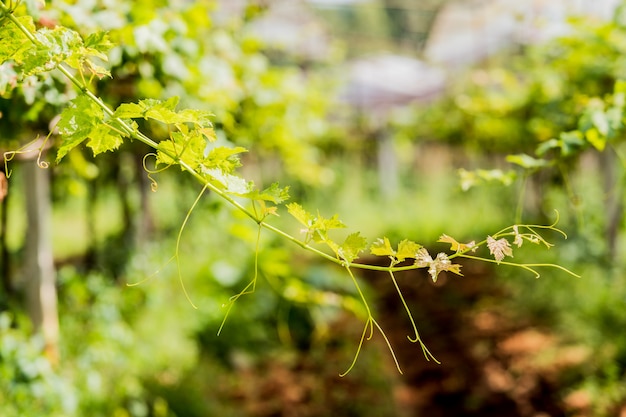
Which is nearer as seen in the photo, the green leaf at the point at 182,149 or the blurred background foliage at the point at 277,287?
the green leaf at the point at 182,149

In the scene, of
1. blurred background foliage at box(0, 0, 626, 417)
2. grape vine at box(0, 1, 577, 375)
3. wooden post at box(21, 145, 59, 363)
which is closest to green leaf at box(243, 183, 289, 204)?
grape vine at box(0, 1, 577, 375)

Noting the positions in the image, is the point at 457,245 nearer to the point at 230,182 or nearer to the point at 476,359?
the point at 230,182

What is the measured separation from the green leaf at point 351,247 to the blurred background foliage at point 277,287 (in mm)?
728

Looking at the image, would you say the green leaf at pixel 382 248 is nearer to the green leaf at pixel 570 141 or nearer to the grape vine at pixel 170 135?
the grape vine at pixel 170 135

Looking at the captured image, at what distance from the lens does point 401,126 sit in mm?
11188

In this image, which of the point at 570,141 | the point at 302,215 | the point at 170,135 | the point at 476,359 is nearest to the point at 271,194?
the point at 302,215

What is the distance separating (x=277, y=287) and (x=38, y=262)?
1916mm

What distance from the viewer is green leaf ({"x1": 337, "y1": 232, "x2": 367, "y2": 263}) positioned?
905 millimetres

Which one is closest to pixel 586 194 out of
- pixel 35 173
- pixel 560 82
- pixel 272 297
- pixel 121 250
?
pixel 560 82

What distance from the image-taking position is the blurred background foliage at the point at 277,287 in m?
2.09

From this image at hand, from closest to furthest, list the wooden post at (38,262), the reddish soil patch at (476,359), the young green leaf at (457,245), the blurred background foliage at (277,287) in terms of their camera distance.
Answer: the young green leaf at (457,245) < the blurred background foliage at (277,287) < the wooden post at (38,262) < the reddish soil patch at (476,359)

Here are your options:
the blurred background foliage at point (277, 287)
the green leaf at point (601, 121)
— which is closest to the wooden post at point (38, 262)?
the blurred background foliage at point (277, 287)

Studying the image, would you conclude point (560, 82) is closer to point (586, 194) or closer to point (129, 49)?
point (586, 194)

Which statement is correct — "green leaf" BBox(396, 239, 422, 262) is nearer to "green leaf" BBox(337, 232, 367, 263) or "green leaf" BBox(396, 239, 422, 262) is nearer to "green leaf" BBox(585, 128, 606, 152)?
"green leaf" BBox(337, 232, 367, 263)
